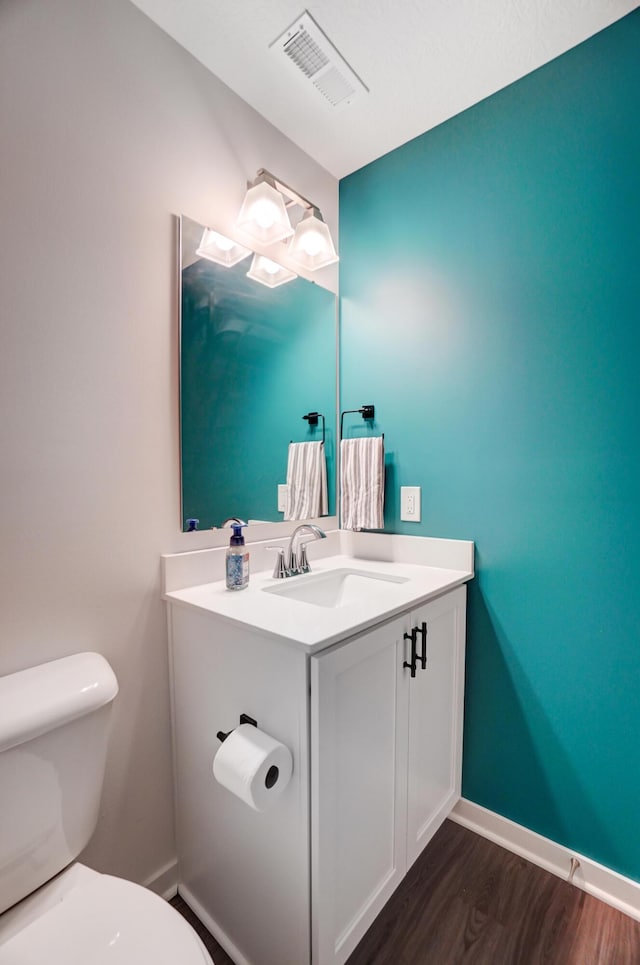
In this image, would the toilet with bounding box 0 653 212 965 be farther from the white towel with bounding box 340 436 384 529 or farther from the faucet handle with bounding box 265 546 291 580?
the white towel with bounding box 340 436 384 529

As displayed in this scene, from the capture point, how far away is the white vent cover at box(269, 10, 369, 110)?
4.00 ft

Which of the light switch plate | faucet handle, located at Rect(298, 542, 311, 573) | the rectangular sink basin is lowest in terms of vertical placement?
the rectangular sink basin

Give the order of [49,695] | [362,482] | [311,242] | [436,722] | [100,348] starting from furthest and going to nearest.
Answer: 1. [362,482]
2. [311,242]
3. [436,722]
4. [100,348]
5. [49,695]

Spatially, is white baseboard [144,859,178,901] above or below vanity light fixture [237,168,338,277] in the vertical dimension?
below

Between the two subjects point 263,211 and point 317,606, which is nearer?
point 317,606

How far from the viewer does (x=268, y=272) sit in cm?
155

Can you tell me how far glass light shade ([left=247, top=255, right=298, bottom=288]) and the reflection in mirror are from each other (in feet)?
0.07

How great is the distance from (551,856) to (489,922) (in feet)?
1.01

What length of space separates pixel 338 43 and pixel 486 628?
1.90 meters

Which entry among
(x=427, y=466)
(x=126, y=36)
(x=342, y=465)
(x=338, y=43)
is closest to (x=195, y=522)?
(x=342, y=465)

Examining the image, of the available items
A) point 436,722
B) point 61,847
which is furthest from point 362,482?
point 61,847

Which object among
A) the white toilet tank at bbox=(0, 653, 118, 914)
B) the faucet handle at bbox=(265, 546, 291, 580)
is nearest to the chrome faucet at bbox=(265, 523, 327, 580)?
the faucet handle at bbox=(265, 546, 291, 580)

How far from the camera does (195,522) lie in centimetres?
131

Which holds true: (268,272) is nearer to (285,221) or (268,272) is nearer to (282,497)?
(285,221)
